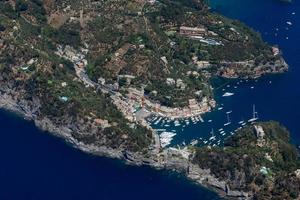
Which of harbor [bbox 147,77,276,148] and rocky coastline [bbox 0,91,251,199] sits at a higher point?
harbor [bbox 147,77,276,148]

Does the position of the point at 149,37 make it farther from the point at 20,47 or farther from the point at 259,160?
the point at 259,160

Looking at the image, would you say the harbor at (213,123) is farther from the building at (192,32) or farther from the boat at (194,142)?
the building at (192,32)

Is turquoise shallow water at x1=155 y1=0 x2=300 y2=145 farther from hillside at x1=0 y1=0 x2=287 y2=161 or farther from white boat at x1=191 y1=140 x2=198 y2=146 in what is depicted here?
hillside at x1=0 y1=0 x2=287 y2=161

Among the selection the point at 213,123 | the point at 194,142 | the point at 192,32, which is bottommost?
the point at 194,142

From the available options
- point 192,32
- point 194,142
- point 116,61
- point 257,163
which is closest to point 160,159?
point 194,142

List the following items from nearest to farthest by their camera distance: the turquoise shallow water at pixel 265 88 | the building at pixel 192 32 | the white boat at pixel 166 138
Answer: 1. the white boat at pixel 166 138
2. the turquoise shallow water at pixel 265 88
3. the building at pixel 192 32

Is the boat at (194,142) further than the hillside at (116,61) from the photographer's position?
No

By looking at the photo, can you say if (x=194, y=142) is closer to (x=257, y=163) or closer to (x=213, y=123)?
(x=213, y=123)

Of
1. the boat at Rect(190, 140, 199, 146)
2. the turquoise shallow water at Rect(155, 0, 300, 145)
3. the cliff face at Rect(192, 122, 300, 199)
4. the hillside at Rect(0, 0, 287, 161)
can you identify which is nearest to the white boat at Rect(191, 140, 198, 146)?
the boat at Rect(190, 140, 199, 146)

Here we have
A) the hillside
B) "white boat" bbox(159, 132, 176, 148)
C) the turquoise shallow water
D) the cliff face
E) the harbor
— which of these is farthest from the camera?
the turquoise shallow water

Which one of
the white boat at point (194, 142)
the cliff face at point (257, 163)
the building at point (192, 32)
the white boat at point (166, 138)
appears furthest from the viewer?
the building at point (192, 32)

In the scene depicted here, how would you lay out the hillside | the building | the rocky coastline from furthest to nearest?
the building
the hillside
the rocky coastline

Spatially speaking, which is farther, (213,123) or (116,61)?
(116,61)

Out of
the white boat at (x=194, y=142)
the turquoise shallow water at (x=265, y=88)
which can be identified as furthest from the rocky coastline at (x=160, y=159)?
the turquoise shallow water at (x=265, y=88)
